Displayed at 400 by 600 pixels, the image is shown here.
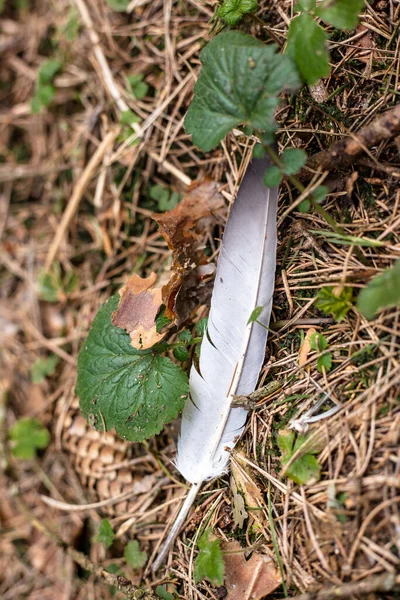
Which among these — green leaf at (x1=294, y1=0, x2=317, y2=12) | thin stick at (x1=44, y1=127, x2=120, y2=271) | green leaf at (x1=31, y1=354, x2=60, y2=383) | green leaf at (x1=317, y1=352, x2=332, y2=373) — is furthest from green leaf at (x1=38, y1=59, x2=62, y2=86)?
green leaf at (x1=317, y1=352, x2=332, y2=373)

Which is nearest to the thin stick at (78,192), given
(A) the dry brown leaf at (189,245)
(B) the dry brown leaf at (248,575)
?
(A) the dry brown leaf at (189,245)

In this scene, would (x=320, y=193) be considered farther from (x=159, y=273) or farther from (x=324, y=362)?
(x=159, y=273)

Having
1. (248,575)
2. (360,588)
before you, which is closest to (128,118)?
(248,575)

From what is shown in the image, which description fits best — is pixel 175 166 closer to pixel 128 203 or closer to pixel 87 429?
pixel 128 203

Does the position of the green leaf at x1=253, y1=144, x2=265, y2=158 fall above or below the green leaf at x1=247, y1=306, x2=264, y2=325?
above

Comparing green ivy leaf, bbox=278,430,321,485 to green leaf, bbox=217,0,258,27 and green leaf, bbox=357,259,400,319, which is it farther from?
green leaf, bbox=217,0,258,27
